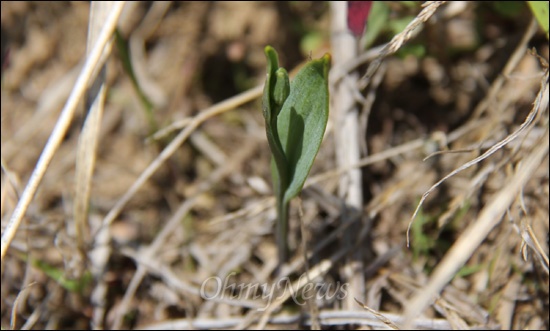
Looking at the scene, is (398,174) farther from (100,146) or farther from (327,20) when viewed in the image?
(100,146)

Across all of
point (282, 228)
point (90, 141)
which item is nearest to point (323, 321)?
point (282, 228)

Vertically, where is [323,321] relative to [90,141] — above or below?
below

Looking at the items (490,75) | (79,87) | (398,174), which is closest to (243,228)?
(398,174)

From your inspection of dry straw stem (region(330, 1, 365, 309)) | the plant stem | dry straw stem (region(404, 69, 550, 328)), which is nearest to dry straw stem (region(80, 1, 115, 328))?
the plant stem

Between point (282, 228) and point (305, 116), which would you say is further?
point (282, 228)

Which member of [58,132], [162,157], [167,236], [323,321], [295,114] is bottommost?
[323,321]

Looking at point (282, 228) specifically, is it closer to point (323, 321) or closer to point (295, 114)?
point (323, 321)

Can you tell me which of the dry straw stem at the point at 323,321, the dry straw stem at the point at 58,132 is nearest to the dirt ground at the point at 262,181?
the dry straw stem at the point at 323,321

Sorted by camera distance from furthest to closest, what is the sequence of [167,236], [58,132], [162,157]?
[167,236] → [162,157] → [58,132]
